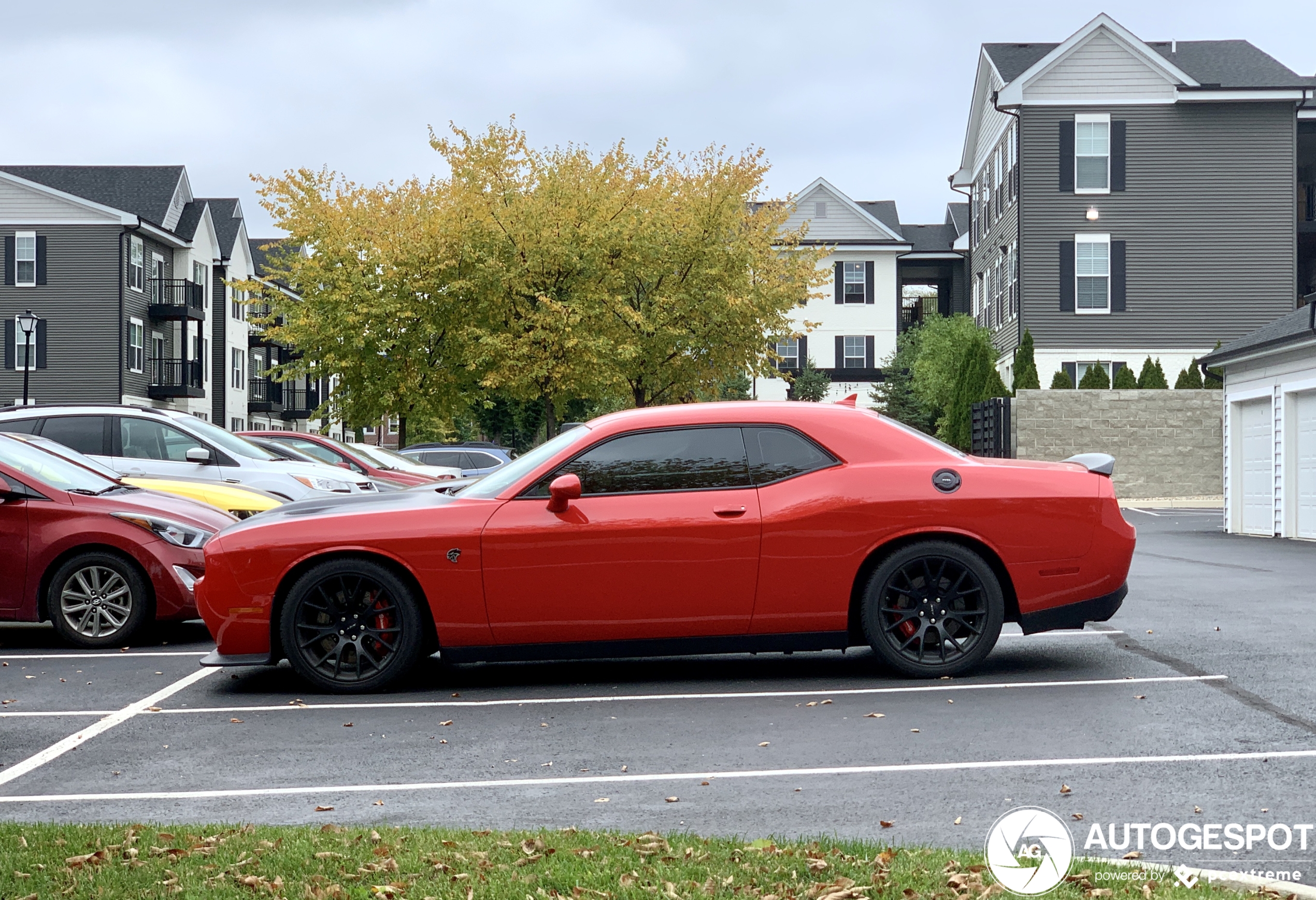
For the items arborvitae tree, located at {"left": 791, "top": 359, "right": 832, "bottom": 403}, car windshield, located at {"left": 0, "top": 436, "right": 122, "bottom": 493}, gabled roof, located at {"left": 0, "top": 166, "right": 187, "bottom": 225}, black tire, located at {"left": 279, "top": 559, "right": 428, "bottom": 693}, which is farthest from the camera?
arborvitae tree, located at {"left": 791, "top": 359, "right": 832, "bottom": 403}

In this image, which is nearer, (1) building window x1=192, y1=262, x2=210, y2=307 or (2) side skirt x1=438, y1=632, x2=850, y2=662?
(2) side skirt x1=438, y1=632, x2=850, y2=662

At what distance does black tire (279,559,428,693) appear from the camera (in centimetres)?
803

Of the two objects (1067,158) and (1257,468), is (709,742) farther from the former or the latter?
(1067,158)

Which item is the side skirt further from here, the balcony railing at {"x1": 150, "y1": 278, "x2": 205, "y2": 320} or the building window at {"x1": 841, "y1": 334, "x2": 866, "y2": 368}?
the building window at {"x1": 841, "y1": 334, "x2": 866, "y2": 368}

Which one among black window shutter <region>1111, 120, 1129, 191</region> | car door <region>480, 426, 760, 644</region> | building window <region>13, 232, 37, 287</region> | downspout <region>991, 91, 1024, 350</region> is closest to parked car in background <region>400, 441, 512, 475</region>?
downspout <region>991, 91, 1024, 350</region>

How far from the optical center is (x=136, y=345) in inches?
2111

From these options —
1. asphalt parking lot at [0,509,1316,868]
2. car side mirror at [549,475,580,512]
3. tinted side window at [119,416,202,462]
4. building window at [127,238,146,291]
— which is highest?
building window at [127,238,146,291]

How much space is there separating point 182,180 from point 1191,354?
39046 millimetres

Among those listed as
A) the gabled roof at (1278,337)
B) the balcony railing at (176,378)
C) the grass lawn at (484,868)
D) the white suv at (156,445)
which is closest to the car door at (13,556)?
the white suv at (156,445)

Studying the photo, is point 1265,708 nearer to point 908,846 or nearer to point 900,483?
point 900,483

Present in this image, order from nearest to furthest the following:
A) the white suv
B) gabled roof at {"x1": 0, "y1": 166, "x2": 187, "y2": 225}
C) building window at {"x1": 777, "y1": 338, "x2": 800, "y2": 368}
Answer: the white suv
gabled roof at {"x1": 0, "y1": 166, "x2": 187, "y2": 225}
building window at {"x1": 777, "y1": 338, "x2": 800, "y2": 368}

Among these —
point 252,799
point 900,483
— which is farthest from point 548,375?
point 252,799

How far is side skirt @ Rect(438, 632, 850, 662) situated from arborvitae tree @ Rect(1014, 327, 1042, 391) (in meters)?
29.2

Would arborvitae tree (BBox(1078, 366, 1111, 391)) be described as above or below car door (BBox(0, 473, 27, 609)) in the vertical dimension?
A: above
